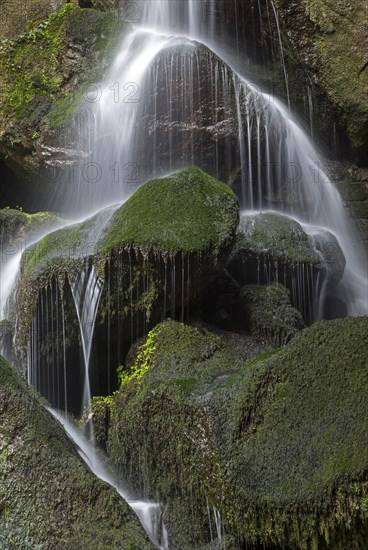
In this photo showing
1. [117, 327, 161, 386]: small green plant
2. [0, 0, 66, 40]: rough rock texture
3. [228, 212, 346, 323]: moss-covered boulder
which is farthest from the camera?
[0, 0, 66, 40]: rough rock texture

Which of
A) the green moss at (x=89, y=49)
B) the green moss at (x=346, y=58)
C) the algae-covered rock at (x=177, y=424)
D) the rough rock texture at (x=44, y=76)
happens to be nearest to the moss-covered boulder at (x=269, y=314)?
the algae-covered rock at (x=177, y=424)

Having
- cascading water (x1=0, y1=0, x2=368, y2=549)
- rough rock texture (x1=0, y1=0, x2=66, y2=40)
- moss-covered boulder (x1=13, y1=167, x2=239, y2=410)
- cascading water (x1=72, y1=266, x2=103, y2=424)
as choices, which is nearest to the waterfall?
cascading water (x1=72, y1=266, x2=103, y2=424)

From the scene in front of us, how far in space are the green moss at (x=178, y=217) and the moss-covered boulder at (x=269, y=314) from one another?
1.01 metres

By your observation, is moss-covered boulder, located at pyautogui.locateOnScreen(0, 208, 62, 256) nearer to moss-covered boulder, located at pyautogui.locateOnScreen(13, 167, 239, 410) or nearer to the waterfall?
moss-covered boulder, located at pyautogui.locateOnScreen(13, 167, 239, 410)

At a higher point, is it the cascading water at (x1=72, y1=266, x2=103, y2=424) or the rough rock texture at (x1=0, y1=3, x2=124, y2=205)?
the rough rock texture at (x1=0, y1=3, x2=124, y2=205)

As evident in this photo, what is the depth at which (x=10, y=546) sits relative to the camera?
484 centimetres

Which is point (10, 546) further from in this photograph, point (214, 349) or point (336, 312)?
point (336, 312)

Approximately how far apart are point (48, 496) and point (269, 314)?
4036 millimetres

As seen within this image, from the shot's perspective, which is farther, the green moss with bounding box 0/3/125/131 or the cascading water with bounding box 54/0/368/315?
the green moss with bounding box 0/3/125/131

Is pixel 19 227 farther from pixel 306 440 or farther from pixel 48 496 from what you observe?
pixel 306 440

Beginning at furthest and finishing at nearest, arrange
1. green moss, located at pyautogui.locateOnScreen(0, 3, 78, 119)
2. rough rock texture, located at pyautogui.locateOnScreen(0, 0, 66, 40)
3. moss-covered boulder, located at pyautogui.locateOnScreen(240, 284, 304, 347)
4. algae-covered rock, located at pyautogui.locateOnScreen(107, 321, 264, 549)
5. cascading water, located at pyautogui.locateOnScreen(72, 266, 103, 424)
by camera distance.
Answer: rough rock texture, located at pyautogui.locateOnScreen(0, 0, 66, 40), green moss, located at pyautogui.locateOnScreen(0, 3, 78, 119), moss-covered boulder, located at pyautogui.locateOnScreen(240, 284, 304, 347), cascading water, located at pyautogui.locateOnScreen(72, 266, 103, 424), algae-covered rock, located at pyautogui.locateOnScreen(107, 321, 264, 549)

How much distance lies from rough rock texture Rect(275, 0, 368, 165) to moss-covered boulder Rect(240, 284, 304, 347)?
18.8ft

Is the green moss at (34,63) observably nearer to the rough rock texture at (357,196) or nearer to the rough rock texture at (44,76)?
the rough rock texture at (44,76)

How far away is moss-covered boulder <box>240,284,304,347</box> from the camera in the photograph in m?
8.15
